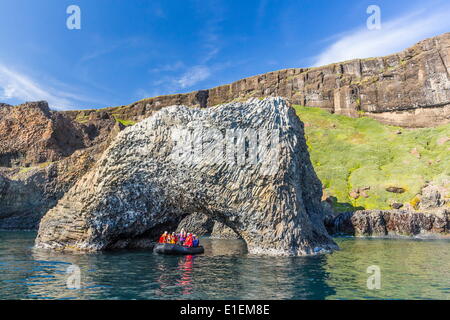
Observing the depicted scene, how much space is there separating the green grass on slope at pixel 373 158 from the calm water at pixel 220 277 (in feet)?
155

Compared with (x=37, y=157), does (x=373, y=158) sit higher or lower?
higher

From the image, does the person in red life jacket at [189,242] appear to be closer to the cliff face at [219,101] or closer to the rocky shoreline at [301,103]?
the rocky shoreline at [301,103]

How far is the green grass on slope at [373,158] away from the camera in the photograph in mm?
72438

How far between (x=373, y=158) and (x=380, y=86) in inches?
2084

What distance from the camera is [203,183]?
1192 inches

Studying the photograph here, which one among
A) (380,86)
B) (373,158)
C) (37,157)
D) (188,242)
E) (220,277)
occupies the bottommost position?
(220,277)

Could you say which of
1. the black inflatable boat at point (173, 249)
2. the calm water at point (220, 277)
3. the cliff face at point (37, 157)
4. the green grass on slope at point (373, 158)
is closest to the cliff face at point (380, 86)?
the green grass on slope at point (373, 158)

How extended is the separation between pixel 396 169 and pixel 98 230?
7244 centimetres

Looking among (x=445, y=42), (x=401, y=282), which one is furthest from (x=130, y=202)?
(x=445, y=42)
